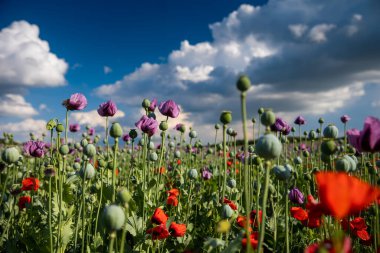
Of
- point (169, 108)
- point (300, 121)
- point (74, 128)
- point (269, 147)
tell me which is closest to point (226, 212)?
point (269, 147)

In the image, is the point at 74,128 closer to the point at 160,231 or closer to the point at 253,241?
the point at 160,231

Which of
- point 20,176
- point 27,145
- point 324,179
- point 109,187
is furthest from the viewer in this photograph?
point 20,176

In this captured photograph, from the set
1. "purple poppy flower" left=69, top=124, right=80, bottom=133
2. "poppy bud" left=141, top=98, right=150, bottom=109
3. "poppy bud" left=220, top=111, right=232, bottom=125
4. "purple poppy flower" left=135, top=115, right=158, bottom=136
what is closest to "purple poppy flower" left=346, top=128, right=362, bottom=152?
"poppy bud" left=220, top=111, right=232, bottom=125

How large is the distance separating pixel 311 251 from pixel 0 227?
3721 millimetres

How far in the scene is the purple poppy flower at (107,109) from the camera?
3.07 meters

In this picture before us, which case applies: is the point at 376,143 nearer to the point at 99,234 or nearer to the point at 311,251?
the point at 311,251

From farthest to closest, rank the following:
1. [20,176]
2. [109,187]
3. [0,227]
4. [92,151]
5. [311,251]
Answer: [20,176]
[0,227]
[109,187]
[92,151]
[311,251]

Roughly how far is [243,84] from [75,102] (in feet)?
6.70

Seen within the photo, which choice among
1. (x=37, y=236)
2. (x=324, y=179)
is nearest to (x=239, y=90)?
(x=324, y=179)

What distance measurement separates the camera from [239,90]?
4.62 feet

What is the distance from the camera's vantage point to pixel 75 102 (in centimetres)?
302

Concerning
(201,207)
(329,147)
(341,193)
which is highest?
(329,147)

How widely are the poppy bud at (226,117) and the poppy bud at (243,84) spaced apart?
0.40 m

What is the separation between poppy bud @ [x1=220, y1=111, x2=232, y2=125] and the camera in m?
1.79
